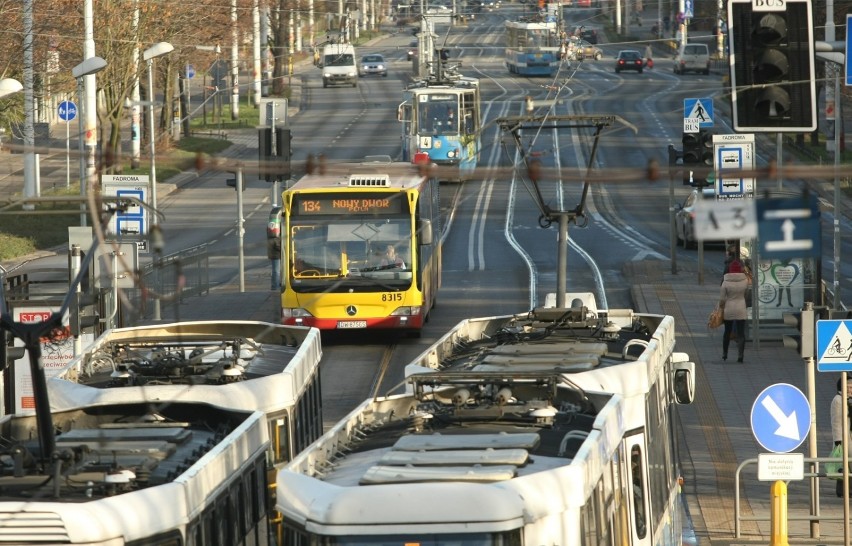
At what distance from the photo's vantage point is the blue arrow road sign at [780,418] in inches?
592

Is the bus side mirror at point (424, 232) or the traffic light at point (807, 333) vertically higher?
the bus side mirror at point (424, 232)

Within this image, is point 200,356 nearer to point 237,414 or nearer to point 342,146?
point 237,414

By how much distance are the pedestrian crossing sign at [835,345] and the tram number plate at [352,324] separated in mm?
13859

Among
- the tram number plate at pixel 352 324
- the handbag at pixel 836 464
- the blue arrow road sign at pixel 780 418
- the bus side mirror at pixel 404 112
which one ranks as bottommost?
the handbag at pixel 836 464

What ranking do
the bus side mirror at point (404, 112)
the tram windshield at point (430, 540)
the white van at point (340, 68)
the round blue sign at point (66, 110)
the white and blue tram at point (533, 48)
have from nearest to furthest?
the tram windshield at point (430, 540) → the round blue sign at point (66, 110) → the bus side mirror at point (404, 112) → the white and blue tram at point (533, 48) → the white van at point (340, 68)

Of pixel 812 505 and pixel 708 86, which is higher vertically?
pixel 708 86

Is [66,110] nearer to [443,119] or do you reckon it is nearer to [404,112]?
[404,112]

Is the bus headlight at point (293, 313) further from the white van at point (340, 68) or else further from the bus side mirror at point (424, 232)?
the white van at point (340, 68)

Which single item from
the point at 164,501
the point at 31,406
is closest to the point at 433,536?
the point at 164,501

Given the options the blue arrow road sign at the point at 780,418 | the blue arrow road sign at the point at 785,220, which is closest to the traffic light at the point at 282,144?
the blue arrow road sign at the point at 780,418

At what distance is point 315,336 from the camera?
1532 centimetres

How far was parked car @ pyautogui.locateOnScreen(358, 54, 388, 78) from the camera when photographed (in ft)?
330

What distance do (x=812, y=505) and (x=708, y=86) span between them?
7200cm

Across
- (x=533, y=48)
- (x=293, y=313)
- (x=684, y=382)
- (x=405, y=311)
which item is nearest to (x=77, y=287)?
(x=684, y=382)
